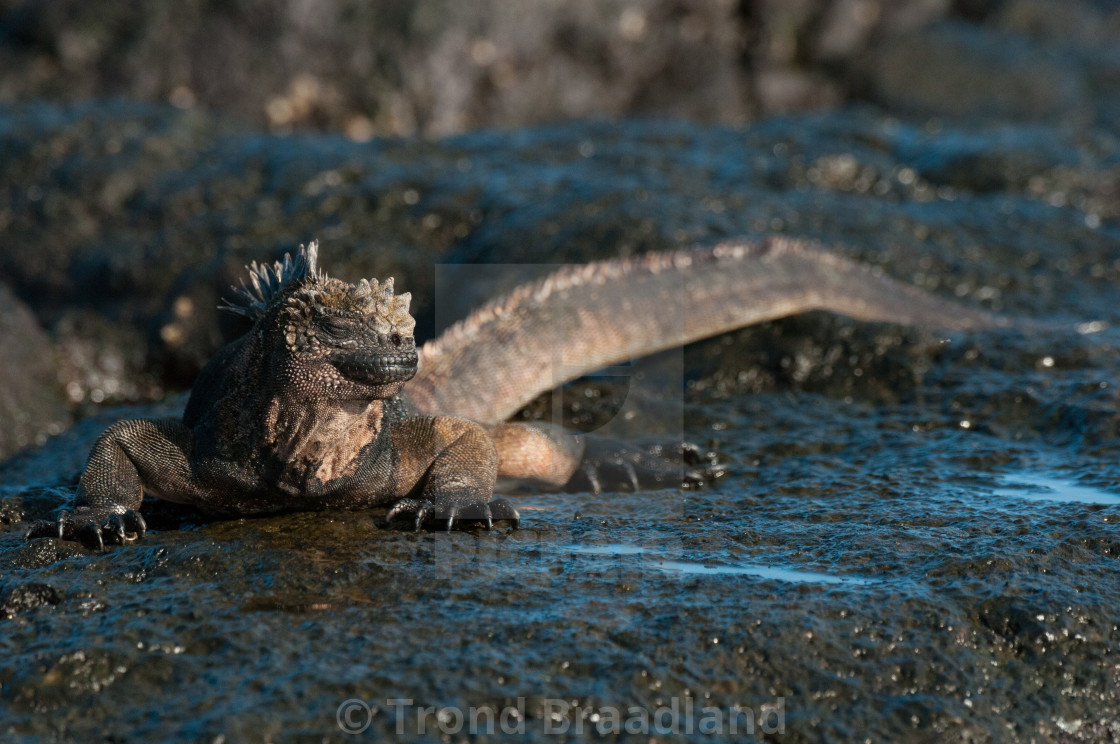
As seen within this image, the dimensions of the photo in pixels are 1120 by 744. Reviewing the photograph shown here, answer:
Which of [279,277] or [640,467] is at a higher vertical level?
[279,277]

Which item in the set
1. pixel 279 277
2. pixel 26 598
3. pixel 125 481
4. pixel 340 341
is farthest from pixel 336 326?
pixel 26 598

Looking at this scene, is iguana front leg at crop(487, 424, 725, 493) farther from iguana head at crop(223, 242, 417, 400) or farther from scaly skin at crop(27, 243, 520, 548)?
iguana head at crop(223, 242, 417, 400)

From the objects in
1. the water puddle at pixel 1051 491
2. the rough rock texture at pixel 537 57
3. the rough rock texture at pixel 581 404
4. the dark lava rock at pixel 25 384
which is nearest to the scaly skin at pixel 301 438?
the rough rock texture at pixel 581 404

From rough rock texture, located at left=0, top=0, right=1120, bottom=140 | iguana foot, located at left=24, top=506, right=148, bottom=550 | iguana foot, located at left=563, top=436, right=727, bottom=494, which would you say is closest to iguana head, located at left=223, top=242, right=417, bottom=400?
iguana foot, located at left=24, top=506, right=148, bottom=550

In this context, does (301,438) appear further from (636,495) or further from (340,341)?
(636,495)

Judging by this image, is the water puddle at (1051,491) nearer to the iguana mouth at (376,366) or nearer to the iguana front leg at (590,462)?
the iguana front leg at (590,462)

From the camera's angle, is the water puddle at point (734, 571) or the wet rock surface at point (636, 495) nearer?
the wet rock surface at point (636, 495)

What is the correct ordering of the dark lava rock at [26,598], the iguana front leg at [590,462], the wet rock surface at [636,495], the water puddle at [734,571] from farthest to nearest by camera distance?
the iguana front leg at [590,462], the water puddle at [734,571], the dark lava rock at [26,598], the wet rock surface at [636,495]
